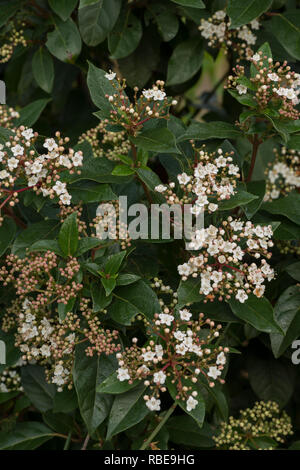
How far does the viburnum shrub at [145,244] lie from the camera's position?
1707mm

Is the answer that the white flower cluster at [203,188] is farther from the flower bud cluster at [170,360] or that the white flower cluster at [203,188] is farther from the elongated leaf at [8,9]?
the elongated leaf at [8,9]

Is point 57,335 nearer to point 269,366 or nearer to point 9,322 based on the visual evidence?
point 9,322

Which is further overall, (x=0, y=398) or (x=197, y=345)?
(x=0, y=398)

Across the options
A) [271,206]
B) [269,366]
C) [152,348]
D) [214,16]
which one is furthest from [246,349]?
[214,16]

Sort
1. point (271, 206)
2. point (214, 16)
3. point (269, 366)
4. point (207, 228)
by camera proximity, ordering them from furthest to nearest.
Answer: point (269, 366)
point (214, 16)
point (271, 206)
point (207, 228)

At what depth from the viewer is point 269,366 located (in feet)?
7.89

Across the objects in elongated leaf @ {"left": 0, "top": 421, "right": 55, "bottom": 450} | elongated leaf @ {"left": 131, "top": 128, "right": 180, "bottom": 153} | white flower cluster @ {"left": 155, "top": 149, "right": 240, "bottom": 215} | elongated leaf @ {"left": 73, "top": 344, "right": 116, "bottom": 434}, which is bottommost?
elongated leaf @ {"left": 0, "top": 421, "right": 55, "bottom": 450}

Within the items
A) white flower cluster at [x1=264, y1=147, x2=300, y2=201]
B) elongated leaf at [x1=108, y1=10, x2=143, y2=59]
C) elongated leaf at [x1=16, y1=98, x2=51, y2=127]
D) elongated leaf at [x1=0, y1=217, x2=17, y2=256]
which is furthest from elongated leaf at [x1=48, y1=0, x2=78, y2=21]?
white flower cluster at [x1=264, y1=147, x2=300, y2=201]

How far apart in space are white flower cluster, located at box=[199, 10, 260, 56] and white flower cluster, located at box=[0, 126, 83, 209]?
0.84 metres

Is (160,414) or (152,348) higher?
(152,348)

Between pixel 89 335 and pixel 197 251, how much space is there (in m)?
0.41

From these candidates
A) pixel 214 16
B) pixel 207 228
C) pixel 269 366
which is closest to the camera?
pixel 207 228

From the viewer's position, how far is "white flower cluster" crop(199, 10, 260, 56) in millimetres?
2219

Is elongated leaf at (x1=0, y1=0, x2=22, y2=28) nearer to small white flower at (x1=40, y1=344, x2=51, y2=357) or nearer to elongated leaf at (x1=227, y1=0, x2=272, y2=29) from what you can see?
elongated leaf at (x1=227, y1=0, x2=272, y2=29)
